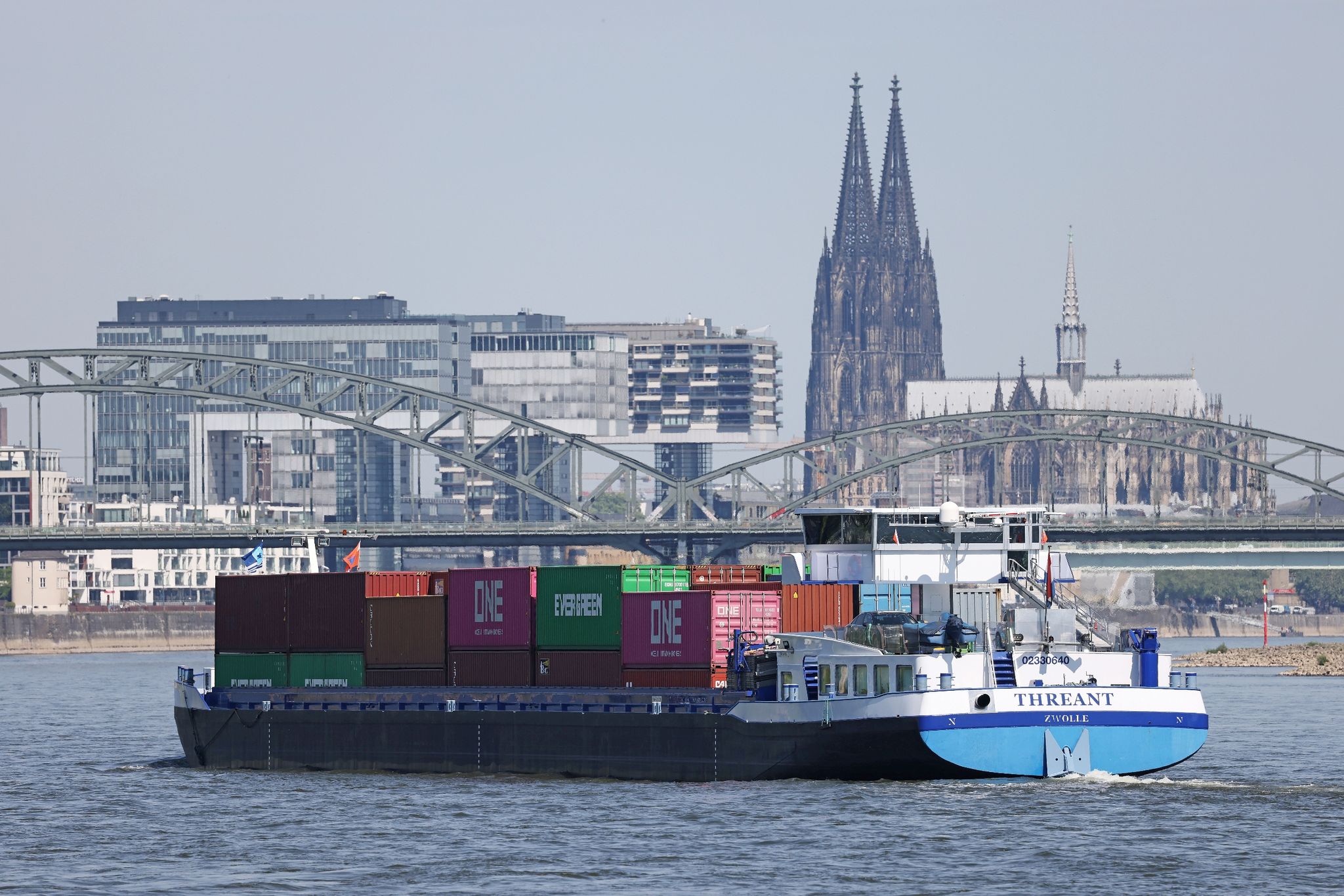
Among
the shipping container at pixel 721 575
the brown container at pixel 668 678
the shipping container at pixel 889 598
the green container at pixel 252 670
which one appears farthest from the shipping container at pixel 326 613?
the shipping container at pixel 889 598

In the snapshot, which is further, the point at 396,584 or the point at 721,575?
the point at 396,584

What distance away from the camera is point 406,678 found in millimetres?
58250

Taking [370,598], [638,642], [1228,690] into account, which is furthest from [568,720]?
[1228,690]

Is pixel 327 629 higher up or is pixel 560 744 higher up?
pixel 327 629

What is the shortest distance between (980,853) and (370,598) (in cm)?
2240

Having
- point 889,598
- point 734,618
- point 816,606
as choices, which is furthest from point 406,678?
point 889,598

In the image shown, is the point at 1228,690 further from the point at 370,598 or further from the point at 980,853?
the point at 980,853

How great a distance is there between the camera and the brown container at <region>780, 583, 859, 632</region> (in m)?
51.9

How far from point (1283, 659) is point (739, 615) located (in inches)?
2911

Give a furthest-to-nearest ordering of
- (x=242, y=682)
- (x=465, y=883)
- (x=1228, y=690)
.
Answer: (x=1228, y=690) → (x=242, y=682) → (x=465, y=883)

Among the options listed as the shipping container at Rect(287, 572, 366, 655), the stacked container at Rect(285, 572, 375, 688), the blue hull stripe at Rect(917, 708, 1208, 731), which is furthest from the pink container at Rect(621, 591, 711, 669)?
the shipping container at Rect(287, 572, 366, 655)

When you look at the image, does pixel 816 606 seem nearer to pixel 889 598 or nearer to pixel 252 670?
pixel 889 598

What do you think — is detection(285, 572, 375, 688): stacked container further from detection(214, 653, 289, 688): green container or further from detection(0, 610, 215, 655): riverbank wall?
detection(0, 610, 215, 655): riverbank wall

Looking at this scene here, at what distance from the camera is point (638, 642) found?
172ft
